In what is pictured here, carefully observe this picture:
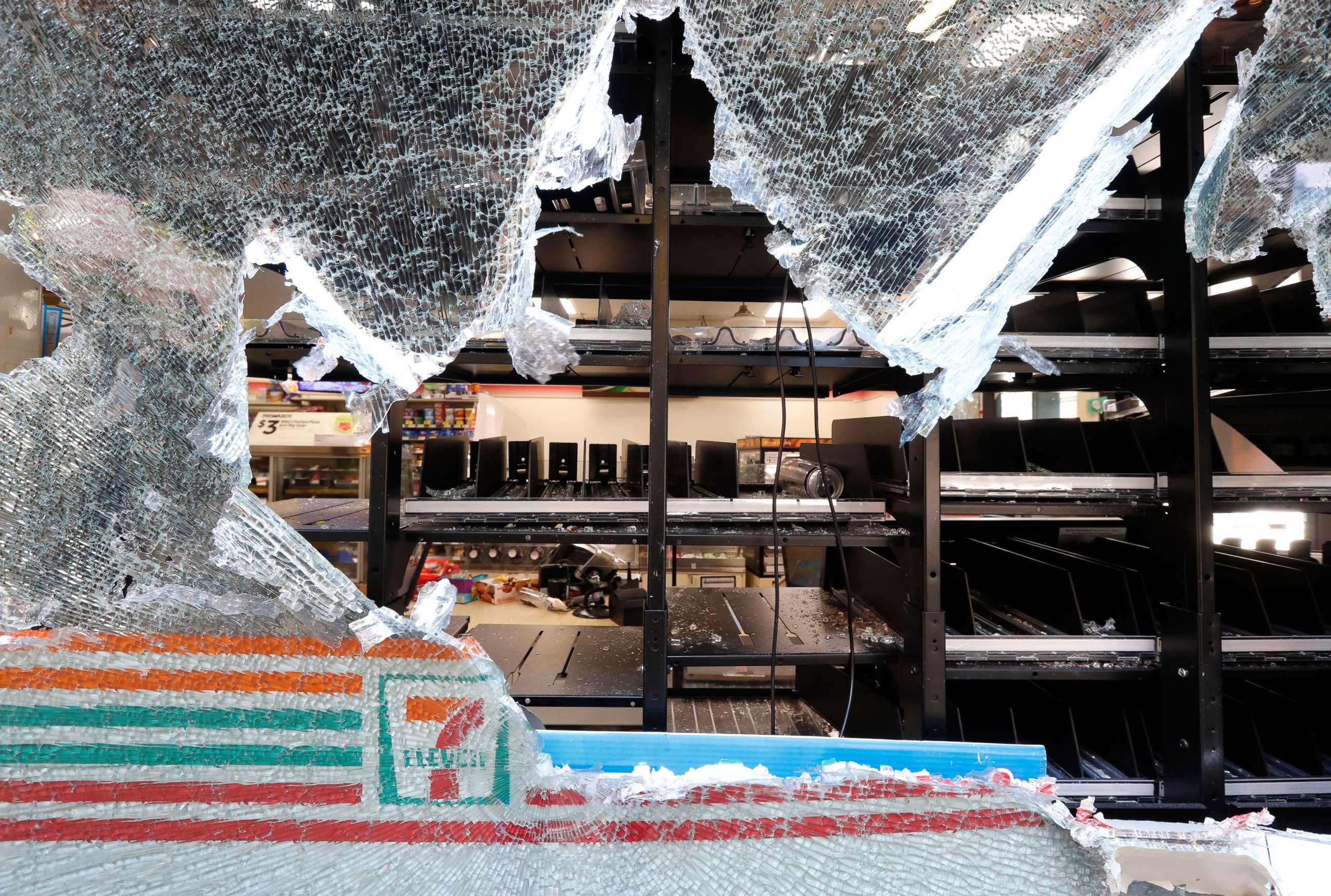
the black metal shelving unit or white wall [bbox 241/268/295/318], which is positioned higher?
white wall [bbox 241/268/295/318]

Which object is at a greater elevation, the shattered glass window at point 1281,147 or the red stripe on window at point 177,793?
the shattered glass window at point 1281,147

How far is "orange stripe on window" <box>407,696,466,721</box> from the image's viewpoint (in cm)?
53

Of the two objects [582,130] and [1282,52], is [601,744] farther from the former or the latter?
[1282,52]

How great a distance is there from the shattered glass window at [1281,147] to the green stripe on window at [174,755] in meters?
1.14

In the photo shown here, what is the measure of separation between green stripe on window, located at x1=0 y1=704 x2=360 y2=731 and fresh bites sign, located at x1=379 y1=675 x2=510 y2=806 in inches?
1.6

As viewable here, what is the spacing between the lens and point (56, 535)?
53cm

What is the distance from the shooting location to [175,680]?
52 cm

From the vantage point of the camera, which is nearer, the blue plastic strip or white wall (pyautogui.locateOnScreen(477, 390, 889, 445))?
the blue plastic strip

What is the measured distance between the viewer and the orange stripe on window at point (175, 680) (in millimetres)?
513

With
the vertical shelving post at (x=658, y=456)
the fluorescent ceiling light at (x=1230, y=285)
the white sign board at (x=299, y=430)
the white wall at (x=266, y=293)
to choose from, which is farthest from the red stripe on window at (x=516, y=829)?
the white sign board at (x=299, y=430)

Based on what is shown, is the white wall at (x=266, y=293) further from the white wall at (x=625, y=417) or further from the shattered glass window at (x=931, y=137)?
the white wall at (x=625, y=417)

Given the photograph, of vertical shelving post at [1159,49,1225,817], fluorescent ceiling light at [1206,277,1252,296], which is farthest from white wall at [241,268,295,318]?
fluorescent ceiling light at [1206,277,1252,296]

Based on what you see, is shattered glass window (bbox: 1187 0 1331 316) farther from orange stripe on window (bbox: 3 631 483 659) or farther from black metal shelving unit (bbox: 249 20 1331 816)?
orange stripe on window (bbox: 3 631 483 659)

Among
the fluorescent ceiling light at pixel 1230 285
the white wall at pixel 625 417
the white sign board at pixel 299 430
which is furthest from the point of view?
the white wall at pixel 625 417
